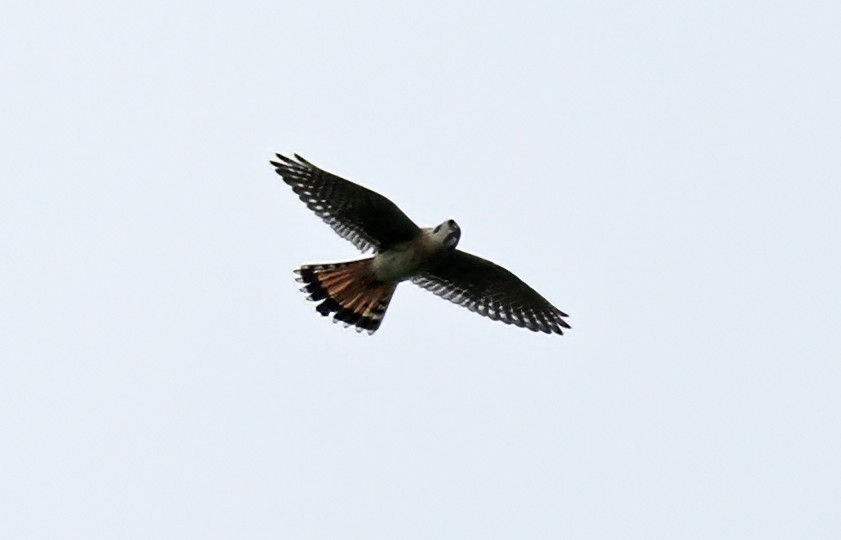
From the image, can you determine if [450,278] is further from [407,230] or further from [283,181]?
[283,181]

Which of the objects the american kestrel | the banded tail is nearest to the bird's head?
the american kestrel

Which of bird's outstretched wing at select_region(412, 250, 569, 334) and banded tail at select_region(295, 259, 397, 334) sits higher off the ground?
bird's outstretched wing at select_region(412, 250, 569, 334)

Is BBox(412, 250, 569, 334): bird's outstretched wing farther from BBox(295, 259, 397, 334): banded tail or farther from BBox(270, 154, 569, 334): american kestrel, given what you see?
BBox(295, 259, 397, 334): banded tail

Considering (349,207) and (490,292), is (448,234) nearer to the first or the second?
(349,207)

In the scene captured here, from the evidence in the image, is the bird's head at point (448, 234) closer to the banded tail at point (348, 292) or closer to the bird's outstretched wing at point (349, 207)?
the bird's outstretched wing at point (349, 207)

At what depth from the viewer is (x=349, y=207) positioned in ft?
55.6

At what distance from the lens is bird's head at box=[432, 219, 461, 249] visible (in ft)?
54.7

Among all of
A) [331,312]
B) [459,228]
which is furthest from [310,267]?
[459,228]

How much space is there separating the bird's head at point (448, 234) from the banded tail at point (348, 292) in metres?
0.86

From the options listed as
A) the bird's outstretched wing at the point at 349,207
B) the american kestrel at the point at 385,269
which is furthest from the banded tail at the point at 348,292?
the bird's outstretched wing at the point at 349,207

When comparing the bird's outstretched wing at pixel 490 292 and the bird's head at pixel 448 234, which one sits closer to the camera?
the bird's head at pixel 448 234

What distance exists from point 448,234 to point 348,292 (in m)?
1.39

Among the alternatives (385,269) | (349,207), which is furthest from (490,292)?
(349,207)

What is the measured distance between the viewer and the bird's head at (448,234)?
1667 cm
